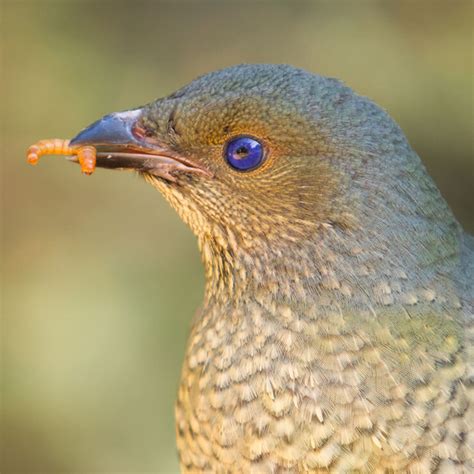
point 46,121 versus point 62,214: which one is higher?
point 46,121

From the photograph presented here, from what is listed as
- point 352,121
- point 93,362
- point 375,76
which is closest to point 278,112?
point 352,121

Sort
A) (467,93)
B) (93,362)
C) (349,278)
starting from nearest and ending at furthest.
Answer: (349,278), (93,362), (467,93)

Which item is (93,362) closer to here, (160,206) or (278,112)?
(160,206)

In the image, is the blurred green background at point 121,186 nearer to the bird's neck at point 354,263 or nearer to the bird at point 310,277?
the bird at point 310,277

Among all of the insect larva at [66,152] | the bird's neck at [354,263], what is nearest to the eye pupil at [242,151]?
the bird's neck at [354,263]

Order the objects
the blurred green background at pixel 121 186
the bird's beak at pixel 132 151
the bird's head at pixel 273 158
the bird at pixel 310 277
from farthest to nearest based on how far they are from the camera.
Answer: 1. the blurred green background at pixel 121 186
2. the bird's beak at pixel 132 151
3. the bird's head at pixel 273 158
4. the bird at pixel 310 277

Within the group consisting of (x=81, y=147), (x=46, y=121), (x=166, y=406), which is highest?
(x=46, y=121)

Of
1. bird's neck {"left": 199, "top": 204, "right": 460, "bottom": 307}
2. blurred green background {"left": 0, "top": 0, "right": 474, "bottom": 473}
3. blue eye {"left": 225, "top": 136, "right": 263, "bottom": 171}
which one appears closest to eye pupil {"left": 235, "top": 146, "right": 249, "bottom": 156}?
blue eye {"left": 225, "top": 136, "right": 263, "bottom": 171}
